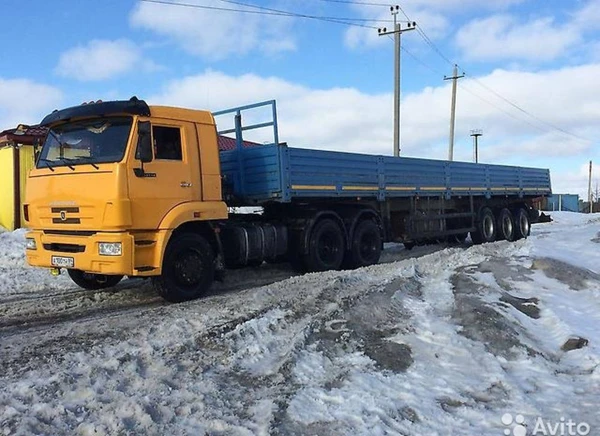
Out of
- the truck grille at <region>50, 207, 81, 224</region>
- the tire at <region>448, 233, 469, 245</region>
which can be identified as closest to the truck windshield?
the truck grille at <region>50, 207, 81, 224</region>

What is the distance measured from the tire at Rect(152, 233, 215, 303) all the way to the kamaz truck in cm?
2

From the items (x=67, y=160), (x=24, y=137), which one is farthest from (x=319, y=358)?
(x=24, y=137)

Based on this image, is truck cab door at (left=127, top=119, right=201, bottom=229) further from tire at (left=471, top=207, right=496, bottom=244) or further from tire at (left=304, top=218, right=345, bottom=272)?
tire at (left=471, top=207, right=496, bottom=244)

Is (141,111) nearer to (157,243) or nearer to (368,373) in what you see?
(157,243)

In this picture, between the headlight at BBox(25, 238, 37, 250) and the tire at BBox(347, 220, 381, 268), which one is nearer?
the headlight at BBox(25, 238, 37, 250)

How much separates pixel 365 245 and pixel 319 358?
7.50 m

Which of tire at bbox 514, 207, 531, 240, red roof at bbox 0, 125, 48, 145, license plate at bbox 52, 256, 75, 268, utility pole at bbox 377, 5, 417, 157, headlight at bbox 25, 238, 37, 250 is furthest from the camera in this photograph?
utility pole at bbox 377, 5, 417, 157

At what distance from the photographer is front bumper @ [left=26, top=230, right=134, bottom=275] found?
743cm

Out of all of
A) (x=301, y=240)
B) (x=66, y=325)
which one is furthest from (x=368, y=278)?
(x=66, y=325)

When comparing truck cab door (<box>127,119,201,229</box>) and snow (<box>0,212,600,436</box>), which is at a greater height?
truck cab door (<box>127,119,201,229</box>)

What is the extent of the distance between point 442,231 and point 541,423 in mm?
11609

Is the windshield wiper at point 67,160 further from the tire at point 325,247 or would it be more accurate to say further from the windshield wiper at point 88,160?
the tire at point 325,247

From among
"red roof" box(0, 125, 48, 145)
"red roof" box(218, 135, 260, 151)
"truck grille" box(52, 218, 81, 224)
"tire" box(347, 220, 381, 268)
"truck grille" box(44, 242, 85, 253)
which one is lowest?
"tire" box(347, 220, 381, 268)

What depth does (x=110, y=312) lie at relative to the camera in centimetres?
775
